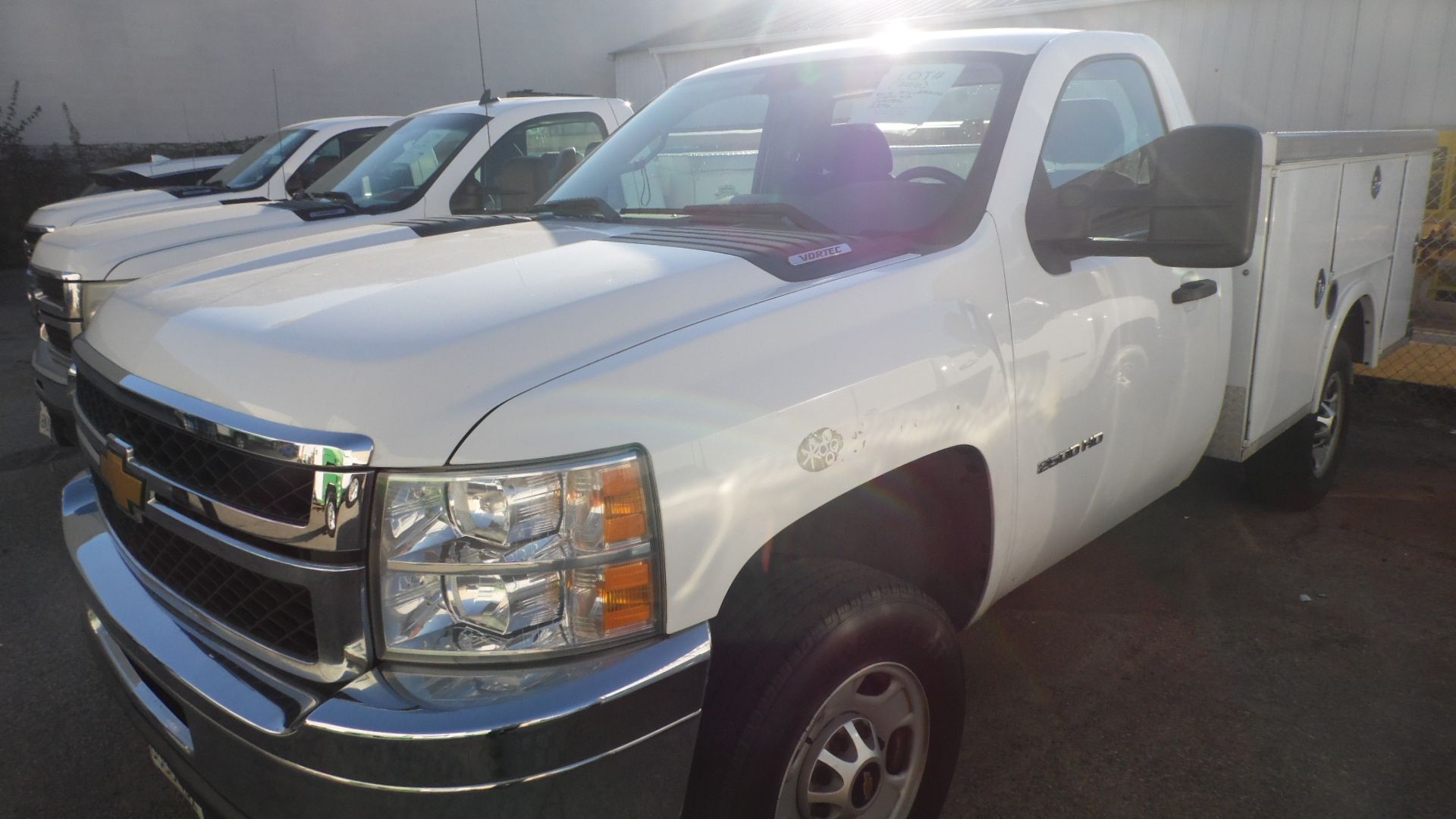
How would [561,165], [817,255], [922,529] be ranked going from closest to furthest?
1. [817,255]
2. [922,529]
3. [561,165]

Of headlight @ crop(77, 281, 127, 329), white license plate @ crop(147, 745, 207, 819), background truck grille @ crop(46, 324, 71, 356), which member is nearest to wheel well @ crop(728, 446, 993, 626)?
white license plate @ crop(147, 745, 207, 819)

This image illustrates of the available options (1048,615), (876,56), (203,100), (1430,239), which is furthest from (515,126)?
(203,100)

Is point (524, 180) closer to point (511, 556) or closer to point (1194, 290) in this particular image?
point (1194, 290)

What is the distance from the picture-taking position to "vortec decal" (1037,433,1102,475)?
8.35 ft

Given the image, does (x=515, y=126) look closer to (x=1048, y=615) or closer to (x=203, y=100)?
(x=1048, y=615)

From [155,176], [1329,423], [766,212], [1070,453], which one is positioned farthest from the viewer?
[155,176]

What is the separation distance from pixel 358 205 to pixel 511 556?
4895 mm

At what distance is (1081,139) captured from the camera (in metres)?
2.94

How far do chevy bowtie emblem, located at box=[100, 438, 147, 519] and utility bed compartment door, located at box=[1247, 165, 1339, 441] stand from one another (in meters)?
3.30

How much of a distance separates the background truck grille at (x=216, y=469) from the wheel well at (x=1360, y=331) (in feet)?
14.6

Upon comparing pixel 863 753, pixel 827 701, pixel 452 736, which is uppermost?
pixel 452 736

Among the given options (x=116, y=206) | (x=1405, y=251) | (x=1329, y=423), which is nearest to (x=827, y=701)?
(x=1329, y=423)

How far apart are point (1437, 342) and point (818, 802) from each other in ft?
18.3

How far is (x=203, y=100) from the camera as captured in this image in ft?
52.1
